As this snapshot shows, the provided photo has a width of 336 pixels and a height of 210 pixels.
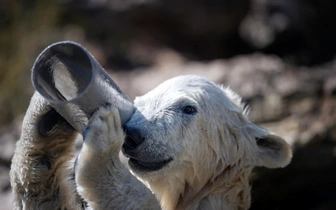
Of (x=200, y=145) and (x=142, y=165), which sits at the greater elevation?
(x=142, y=165)

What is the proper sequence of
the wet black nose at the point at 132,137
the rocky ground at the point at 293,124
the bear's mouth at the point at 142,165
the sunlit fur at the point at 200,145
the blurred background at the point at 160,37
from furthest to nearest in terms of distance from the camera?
1. the blurred background at the point at 160,37
2. the rocky ground at the point at 293,124
3. the sunlit fur at the point at 200,145
4. the bear's mouth at the point at 142,165
5. the wet black nose at the point at 132,137

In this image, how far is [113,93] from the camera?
123 inches

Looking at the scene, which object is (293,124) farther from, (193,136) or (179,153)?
(179,153)

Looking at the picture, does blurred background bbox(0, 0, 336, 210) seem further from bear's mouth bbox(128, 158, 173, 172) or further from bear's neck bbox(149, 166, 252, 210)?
bear's mouth bbox(128, 158, 173, 172)

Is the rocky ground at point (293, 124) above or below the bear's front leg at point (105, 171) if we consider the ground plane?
below

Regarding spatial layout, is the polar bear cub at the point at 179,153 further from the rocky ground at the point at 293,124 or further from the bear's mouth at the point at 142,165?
the rocky ground at the point at 293,124

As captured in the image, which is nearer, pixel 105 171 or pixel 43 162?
pixel 105 171

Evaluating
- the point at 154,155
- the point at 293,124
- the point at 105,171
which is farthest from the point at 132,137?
the point at 293,124

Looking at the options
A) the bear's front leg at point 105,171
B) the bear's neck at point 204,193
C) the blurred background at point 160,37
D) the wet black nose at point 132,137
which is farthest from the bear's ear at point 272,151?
the blurred background at point 160,37

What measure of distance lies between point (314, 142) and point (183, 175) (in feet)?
9.28

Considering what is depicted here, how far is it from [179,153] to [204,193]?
450 millimetres

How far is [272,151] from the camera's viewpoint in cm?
431

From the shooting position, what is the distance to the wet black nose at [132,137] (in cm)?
335

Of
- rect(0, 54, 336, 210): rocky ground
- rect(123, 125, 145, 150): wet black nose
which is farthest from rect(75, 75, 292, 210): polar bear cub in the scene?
rect(0, 54, 336, 210): rocky ground
